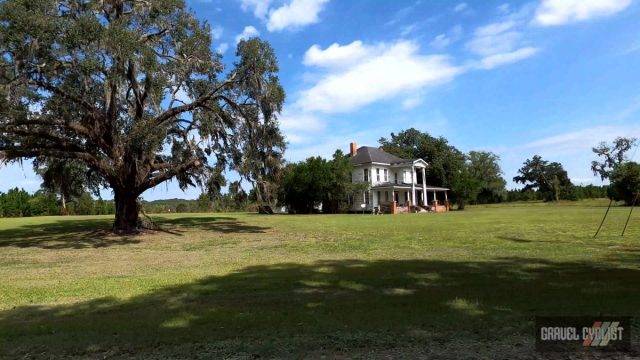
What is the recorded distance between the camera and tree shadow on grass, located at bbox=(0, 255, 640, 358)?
5.07 meters

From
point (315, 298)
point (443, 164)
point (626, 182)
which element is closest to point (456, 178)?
point (443, 164)

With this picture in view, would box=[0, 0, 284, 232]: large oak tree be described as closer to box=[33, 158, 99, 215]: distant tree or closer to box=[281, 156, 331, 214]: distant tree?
box=[33, 158, 99, 215]: distant tree

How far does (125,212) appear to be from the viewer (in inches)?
918

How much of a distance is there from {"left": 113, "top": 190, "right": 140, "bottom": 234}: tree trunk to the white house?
1191 inches

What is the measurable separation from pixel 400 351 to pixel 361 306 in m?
1.98

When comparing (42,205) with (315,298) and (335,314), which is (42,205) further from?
(335,314)

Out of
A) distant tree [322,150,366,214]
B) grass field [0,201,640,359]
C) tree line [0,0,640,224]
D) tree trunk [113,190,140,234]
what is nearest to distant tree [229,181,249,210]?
tree line [0,0,640,224]

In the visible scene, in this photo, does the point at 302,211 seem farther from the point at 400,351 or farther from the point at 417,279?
the point at 400,351

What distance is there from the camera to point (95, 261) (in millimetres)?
14086

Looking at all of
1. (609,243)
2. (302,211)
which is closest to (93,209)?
(302,211)

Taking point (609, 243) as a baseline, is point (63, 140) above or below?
above

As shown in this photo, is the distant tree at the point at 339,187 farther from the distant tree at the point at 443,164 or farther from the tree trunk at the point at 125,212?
the tree trunk at the point at 125,212

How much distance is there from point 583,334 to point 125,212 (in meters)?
21.6

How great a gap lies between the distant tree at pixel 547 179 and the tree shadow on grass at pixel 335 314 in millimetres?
79623
